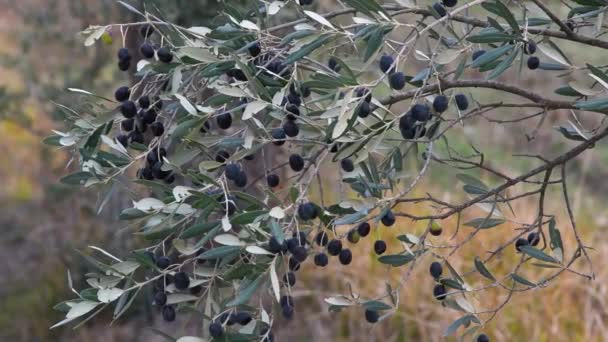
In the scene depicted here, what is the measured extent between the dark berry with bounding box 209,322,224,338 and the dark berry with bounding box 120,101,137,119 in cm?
38

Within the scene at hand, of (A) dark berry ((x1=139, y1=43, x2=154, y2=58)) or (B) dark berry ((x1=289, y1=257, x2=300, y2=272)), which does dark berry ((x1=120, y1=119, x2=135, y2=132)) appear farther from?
(B) dark berry ((x1=289, y1=257, x2=300, y2=272))

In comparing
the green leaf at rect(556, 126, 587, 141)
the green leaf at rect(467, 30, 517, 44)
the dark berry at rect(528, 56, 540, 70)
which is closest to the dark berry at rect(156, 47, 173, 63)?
the green leaf at rect(467, 30, 517, 44)

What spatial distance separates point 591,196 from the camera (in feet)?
19.6

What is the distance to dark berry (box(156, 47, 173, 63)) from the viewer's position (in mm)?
1359

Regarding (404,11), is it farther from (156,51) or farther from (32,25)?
(32,25)

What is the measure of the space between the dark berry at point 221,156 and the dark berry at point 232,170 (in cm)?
8

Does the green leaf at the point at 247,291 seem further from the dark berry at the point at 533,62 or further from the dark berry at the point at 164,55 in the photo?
the dark berry at the point at 533,62

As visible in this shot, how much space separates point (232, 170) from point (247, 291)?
0.63 feet

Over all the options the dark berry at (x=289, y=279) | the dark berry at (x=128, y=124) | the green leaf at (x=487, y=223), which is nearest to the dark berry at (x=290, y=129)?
the dark berry at (x=289, y=279)

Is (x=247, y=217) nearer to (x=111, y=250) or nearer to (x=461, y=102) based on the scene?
(x=461, y=102)

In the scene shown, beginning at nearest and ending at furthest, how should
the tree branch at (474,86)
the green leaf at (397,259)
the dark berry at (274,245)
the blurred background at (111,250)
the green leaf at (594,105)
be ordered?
1. the dark berry at (274,245)
2. the green leaf at (594,105)
3. the tree branch at (474,86)
4. the green leaf at (397,259)
5. the blurred background at (111,250)

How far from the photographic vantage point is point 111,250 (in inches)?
149

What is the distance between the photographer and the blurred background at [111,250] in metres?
3.52

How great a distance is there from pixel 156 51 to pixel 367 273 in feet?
8.62
